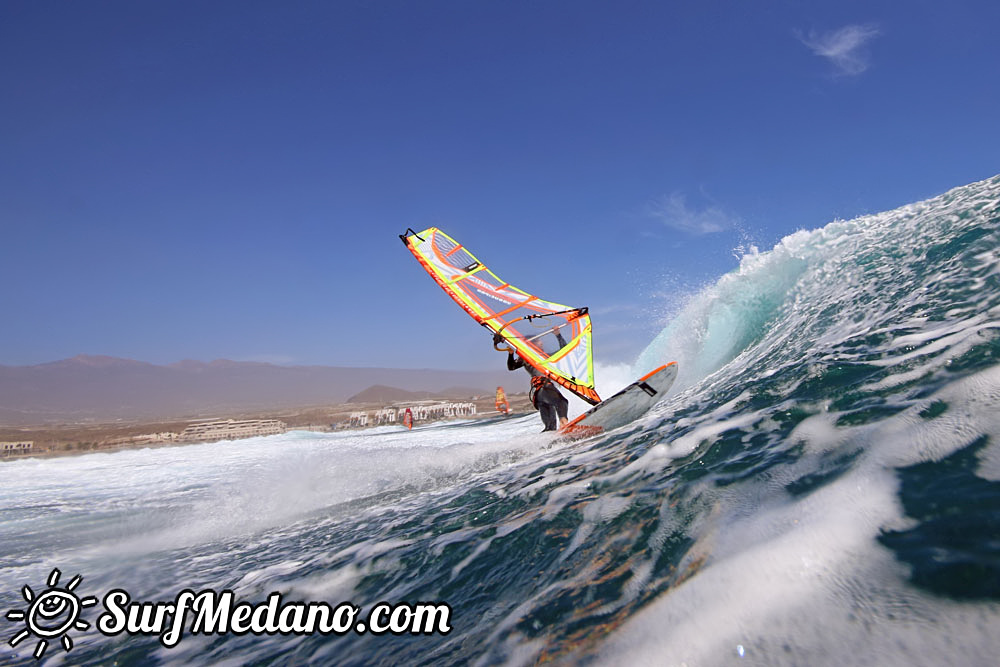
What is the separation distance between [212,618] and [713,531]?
2.92 metres

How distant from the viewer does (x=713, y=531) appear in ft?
6.11

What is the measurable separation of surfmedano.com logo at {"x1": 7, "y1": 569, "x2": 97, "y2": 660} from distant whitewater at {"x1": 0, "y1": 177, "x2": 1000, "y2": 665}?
0.09m

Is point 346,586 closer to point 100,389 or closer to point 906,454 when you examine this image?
point 906,454

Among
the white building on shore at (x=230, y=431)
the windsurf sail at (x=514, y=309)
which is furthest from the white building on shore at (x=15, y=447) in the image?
the windsurf sail at (x=514, y=309)

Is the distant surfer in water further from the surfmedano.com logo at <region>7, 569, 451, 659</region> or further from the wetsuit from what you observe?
the surfmedano.com logo at <region>7, 569, 451, 659</region>

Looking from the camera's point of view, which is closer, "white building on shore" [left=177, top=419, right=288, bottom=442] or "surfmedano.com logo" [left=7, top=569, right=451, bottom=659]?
"surfmedano.com logo" [left=7, top=569, right=451, bottom=659]

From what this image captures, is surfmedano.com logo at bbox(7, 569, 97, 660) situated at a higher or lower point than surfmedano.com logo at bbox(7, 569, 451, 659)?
lower

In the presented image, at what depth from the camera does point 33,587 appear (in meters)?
4.20

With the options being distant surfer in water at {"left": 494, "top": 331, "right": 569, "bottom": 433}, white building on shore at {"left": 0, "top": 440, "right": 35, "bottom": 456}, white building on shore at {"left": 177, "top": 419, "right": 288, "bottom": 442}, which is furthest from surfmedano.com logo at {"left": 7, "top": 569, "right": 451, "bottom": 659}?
white building on shore at {"left": 0, "top": 440, "right": 35, "bottom": 456}

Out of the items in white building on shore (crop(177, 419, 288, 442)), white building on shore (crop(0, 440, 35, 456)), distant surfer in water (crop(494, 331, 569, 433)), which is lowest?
white building on shore (crop(177, 419, 288, 442))

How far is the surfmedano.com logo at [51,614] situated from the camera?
3031 millimetres

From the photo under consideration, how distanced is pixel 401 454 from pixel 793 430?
6062mm

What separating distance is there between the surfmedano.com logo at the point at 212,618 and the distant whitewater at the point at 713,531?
0.08 metres

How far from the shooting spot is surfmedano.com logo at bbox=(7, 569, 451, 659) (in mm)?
2338
